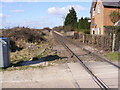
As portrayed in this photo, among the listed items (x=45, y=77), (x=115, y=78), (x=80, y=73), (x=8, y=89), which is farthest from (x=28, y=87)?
(x=115, y=78)

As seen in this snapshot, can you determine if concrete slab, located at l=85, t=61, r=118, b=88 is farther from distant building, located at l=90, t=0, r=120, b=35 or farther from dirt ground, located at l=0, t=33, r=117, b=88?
distant building, located at l=90, t=0, r=120, b=35

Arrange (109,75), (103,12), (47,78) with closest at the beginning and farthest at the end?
(47,78), (109,75), (103,12)

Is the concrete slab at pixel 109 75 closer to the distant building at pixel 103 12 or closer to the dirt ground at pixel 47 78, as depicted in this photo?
the dirt ground at pixel 47 78

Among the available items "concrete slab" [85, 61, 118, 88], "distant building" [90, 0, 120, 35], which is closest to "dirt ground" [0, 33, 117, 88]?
"concrete slab" [85, 61, 118, 88]

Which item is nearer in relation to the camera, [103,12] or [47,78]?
[47,78]

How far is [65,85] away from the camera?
5469 millimetres

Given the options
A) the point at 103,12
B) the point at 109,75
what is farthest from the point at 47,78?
the point at 103,12

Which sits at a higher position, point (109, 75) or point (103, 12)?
point (103, 12)

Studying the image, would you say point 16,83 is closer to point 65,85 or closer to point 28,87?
point 28,87

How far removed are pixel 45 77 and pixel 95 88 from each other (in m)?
1.98

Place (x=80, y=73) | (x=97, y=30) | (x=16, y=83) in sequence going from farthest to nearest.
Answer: (x=97, y=30) < (x=80, y=73) < (x=16, y=83)

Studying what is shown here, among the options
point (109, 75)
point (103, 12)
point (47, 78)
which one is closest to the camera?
point (47, 78)

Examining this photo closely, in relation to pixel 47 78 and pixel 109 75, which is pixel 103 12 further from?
pixel 47 78

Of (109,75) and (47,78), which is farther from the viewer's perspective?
(109,75)
